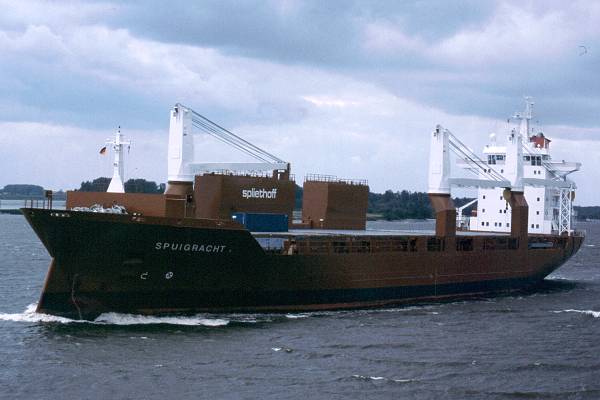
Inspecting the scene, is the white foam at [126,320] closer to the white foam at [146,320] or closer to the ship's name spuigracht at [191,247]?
the white foam at [146,320]

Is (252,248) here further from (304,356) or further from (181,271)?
(304,356)

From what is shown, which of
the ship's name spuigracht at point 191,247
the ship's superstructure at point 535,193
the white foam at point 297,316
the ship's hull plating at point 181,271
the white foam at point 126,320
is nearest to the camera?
the ship's hull plating at point 181,271

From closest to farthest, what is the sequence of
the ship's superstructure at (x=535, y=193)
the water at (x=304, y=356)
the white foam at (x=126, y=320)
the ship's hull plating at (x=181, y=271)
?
the water at (x=304, y=356)
the ship's hull plating at (x=181, y=271)
the white foam at (x=126, y=320)
the ship's superstructure at (x=535, y=193)

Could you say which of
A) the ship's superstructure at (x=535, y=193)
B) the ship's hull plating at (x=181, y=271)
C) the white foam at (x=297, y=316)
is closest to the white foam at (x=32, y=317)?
the ship's hull plating at (x=181, y=271)

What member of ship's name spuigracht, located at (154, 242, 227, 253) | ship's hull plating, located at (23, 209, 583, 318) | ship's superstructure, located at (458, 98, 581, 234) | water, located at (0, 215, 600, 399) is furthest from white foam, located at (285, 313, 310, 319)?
ship's superstructure, located at (458, 98, 581, 234)

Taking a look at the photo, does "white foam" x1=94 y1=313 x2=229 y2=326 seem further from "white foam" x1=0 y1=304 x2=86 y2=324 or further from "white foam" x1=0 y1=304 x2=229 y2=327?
"white foam" x1=0 y1=304 x2=86 y2=324

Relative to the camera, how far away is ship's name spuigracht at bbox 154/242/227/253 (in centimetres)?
2778

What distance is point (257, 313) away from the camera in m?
30.6

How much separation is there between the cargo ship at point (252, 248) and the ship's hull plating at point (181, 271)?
40 millimetres

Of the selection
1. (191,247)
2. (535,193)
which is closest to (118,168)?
(191,247)

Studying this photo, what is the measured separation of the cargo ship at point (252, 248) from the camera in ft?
89.2

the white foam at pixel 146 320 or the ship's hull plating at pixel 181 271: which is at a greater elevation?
the ship's hull plating at pixel 181 271

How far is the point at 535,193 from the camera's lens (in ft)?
166

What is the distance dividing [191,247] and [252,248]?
2.53 meters
